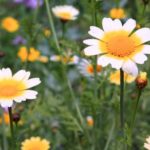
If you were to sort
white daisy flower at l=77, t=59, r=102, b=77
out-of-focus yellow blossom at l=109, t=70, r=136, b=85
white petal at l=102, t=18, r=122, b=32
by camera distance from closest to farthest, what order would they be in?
white petal at l=102, t=18, r=122, b=32 < out-of-focus yellow blossom at l=109, t=70, r=136, b=85 < white daisy flower at l=77, t=59, r=102, b=77

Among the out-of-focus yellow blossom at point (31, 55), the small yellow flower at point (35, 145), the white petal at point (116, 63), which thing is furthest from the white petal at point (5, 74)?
the out-of-focus yellow blossom at point (31, 55)

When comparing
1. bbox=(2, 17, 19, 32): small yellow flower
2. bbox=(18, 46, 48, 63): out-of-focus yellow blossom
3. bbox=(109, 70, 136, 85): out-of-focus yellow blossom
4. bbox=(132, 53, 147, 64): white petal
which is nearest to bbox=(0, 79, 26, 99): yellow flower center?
bbox=(132, 53, 147, 64): white petal

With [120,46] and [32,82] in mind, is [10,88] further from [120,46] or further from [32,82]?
[120,46]

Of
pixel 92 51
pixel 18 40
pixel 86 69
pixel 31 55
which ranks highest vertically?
pixel 18 40

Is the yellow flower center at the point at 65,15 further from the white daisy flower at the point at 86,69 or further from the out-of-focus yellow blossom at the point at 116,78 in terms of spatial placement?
the out-of-focus yellow blossom at the point at 116,78

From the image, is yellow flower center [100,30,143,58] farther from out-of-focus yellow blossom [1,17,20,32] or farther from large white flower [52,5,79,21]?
out-of-focus yellow blossom [1,17,20,32]

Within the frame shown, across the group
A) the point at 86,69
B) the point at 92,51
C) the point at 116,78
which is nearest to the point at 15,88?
the point at 92,51

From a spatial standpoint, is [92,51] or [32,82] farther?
[32,82]
